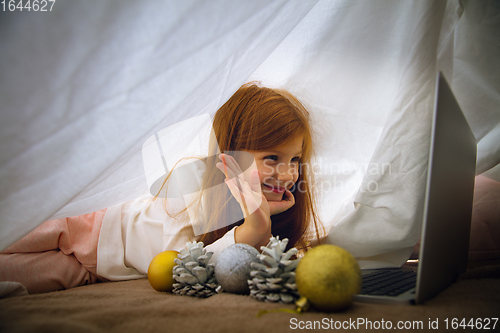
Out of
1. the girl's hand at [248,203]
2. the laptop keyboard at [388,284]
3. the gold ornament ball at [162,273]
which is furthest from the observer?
the girl's hand at [248,203]

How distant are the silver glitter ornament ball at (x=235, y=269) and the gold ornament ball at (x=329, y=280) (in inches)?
5.4

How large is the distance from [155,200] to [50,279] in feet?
1.24

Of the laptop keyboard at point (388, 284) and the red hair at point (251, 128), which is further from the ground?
the red hair at point (251, 128)

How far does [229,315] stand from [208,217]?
23.7 inches

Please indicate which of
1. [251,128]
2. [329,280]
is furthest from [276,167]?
[329,280]

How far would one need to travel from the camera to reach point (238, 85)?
29.9 inches

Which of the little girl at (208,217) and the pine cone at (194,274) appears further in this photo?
the little girl at (208,217)

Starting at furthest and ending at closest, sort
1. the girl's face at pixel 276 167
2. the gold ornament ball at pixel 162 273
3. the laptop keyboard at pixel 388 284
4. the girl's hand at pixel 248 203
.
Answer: the girl's face at pixel 276 167
the girl's hand at pixel 248 203
the gold ornament ball at pixel 162 273
the laptop keyboard at pixel 388 284

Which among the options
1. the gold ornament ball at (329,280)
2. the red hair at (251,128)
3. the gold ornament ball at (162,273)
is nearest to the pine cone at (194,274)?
the gold ornament ball at (162,273)

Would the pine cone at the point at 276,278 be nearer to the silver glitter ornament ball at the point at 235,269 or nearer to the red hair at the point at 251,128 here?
the silver glitter ornament ball at the point at 235,269

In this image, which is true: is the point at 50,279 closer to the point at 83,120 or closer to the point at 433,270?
the point at 83,120

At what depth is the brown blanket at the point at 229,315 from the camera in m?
0.38

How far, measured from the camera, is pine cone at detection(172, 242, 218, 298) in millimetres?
564

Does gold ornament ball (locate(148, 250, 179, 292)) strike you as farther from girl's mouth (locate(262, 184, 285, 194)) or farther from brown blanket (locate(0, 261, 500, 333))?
girl's mouth (locate(262, 184, 285, 194))
